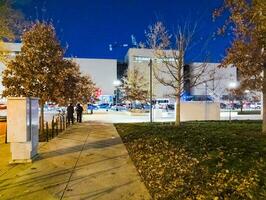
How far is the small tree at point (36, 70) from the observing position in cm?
1861

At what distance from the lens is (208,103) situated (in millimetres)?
28781

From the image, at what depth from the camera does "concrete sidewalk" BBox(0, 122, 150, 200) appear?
682 cm

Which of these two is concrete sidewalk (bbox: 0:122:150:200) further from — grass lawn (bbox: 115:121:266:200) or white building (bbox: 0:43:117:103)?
white building (bbox: 0:43:117:103)

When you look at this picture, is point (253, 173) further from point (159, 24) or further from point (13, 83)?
point (159, 24)

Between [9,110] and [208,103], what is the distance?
68.1 ft

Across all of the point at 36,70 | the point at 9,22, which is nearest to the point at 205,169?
the point at 36,70

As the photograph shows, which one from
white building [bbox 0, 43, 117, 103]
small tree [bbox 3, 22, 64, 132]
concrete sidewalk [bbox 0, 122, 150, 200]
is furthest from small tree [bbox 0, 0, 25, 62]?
white building [bbox 0, 43, 117, 103]

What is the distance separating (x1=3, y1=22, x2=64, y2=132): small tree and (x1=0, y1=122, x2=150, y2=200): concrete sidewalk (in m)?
7.14

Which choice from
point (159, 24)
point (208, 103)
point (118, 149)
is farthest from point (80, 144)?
point (208, 103)

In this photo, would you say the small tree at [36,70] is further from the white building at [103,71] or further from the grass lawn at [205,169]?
the white building at [103,71]

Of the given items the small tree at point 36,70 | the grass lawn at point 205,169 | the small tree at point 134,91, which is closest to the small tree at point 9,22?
the small tree at point 36,70

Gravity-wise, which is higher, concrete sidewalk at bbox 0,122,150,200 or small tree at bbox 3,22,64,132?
small tree at bbox 3,22,64,132

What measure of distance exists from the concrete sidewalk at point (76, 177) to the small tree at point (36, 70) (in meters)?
7.14

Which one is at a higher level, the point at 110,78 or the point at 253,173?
the point at 110,78
